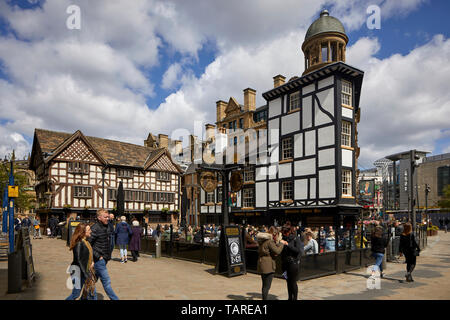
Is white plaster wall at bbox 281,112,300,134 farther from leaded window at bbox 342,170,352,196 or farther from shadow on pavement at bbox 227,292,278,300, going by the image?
shadow on pavement at bbox 227,292,278,300

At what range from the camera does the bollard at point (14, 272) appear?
7.62 meters

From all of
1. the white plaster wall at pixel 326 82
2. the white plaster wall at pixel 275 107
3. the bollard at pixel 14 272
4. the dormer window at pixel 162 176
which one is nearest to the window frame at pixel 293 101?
the white plaster wall at pixel 275 107

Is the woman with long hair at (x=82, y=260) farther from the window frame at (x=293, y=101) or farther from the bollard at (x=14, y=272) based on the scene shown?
the window frame at (x=293, y=101)

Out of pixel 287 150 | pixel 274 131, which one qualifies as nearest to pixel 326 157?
pixel 287 150

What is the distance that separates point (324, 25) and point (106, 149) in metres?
26.2

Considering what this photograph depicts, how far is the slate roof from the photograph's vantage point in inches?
1337

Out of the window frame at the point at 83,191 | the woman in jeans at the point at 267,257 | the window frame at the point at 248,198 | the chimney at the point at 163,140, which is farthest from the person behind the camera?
the chimney at the point at 163,140

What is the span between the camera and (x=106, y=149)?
3762cm

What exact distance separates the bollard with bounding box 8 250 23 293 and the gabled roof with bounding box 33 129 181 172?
88.5ft

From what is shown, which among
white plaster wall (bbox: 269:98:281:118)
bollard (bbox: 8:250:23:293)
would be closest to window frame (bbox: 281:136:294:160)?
white plaster wall (bbox: 269:98:281:118)

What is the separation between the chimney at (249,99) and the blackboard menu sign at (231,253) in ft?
89.2

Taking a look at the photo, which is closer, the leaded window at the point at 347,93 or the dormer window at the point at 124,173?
the leaded window at the point at 347,93

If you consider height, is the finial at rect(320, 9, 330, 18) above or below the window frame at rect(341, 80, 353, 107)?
above
